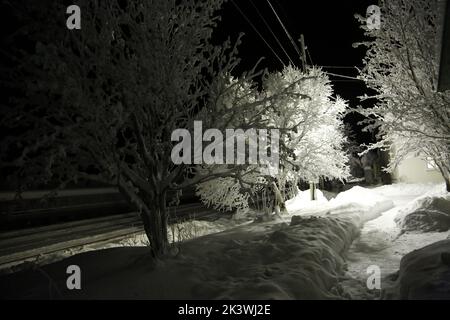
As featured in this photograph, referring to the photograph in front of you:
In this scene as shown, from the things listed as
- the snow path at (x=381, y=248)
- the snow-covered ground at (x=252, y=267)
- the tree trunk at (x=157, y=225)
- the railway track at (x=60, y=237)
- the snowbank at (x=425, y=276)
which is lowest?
the railway track at (x=60, y=237)

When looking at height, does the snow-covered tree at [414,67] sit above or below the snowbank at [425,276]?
above

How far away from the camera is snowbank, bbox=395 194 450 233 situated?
9504 millimetres

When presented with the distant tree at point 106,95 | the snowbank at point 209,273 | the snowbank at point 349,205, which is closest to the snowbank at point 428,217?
the snowbank at point 349,205

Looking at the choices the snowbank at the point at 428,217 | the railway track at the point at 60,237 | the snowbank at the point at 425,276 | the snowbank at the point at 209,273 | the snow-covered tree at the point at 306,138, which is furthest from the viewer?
the snow-covered tree at the point at 306,138

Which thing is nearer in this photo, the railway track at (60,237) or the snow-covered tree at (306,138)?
the railway track at (60,237)

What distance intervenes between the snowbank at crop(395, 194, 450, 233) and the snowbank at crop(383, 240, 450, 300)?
3883 mm

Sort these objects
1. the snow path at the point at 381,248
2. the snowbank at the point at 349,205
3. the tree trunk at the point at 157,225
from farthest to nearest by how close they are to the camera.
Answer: the snowbank at the point at 349,205 < the snow path at the point at 381,248 < the tree trunk at the point at 157,225

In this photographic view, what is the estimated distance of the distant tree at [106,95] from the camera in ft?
16.4

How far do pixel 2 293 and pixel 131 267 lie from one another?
207 centimetres

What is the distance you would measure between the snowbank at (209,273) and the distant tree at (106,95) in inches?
31.2

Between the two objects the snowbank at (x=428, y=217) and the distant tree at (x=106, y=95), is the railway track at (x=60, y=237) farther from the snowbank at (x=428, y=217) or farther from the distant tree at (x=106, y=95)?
the snowbank at (x=428, y=217)

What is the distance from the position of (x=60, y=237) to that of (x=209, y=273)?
9349 mm

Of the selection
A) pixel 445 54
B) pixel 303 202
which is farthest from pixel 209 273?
pixel 303 202
